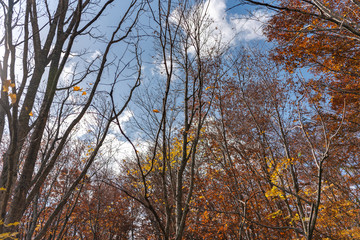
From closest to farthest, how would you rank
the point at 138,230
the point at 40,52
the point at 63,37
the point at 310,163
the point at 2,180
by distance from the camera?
the point at 63,37
the point at 40,52
the point at 2,180
the point at 310,163
the point at 138,230

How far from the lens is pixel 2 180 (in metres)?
2.33

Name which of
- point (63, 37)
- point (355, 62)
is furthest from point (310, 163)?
point (63, 37)

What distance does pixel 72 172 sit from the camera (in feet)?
27.6

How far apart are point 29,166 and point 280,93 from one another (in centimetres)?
742

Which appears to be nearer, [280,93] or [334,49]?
[334,49]

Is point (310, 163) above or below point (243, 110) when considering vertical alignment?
below

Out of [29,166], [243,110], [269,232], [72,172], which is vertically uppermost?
[243,110]

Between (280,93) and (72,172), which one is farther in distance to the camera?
(72,172)

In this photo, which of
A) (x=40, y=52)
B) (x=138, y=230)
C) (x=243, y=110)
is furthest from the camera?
(x=138, y=230)

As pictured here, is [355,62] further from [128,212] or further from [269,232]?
[128,212]

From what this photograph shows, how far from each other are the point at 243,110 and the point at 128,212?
1441 cm

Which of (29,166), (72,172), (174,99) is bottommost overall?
(29,166)

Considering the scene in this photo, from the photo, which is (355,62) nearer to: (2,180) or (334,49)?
(334,49)

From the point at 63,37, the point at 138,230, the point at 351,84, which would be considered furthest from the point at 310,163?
the point at 138,230
